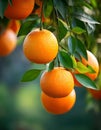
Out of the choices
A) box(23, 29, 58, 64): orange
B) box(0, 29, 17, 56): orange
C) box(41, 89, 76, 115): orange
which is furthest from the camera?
box(0, 29, 17, 56): orange

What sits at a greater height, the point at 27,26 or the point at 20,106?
the point at 27,26

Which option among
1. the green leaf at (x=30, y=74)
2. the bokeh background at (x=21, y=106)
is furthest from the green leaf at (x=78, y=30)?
the bokeh background at (x=21, y=106)

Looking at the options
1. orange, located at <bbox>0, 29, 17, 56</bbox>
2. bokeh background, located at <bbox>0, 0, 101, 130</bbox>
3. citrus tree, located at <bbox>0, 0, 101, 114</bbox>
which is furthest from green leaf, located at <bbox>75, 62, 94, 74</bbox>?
bokeh background, located at <bbox>0, 0, 101, 130</bbox>

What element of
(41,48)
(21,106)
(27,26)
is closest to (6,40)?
(27,26)

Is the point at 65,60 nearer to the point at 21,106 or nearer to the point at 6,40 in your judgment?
the point at 6,40

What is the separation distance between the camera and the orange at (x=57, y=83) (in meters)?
0.76

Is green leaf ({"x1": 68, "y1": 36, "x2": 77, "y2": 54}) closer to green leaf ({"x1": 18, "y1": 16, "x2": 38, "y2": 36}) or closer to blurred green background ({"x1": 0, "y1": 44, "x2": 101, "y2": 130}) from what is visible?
green leaf ({"x1": 18, "y1": 16, "x2": 38, "y2": 36})

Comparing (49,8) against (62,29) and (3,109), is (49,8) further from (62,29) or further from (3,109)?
(3,109)

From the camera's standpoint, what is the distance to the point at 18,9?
29.5 inches

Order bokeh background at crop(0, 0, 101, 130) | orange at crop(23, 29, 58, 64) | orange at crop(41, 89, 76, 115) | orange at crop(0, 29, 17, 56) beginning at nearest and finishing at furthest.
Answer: orange at crop(23, 29, 58, 64), orange at crop(41, 89, 76, 115), orange at crop(0, 29, 17, 56), bokeh background at crop(0, 0, 101, 130)

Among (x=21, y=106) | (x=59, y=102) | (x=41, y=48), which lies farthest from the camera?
(x=21, y=106)

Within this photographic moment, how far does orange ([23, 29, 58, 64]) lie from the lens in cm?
72

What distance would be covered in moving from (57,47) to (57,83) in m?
0.07

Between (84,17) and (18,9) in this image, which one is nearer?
(18,9)
